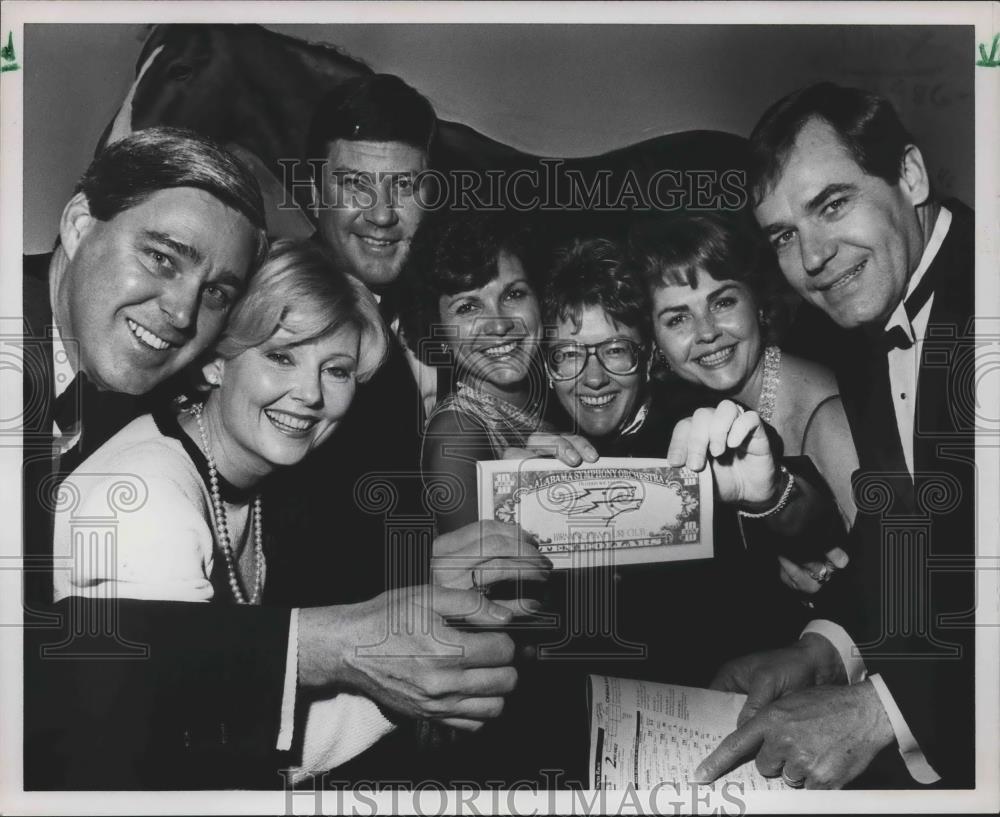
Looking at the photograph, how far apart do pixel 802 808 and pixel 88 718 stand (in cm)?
166

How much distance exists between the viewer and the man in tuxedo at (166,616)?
200 centimetres

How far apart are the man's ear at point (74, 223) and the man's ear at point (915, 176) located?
1.86 m

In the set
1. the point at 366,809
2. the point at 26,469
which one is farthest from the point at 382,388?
the point at 366,809

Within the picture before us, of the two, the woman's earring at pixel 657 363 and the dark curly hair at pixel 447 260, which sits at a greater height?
the dark curly hair at pixel 447 260

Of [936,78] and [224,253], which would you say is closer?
[224,253]

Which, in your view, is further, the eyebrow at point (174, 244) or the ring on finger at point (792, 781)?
the ring on finger at point (792, 781)

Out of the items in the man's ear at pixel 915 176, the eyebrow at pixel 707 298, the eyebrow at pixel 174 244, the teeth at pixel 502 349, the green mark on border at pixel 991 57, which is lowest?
the teeth at pixel 502 349

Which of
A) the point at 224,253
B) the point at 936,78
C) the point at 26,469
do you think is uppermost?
the point at 936,78

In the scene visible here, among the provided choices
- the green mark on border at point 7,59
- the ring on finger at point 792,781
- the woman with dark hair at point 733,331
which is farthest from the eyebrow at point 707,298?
the green mark on border at point 7,59

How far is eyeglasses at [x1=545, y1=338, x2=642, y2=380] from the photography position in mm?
2037

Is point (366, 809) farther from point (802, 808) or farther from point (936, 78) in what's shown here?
point (936, 78)

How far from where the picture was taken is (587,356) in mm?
2041

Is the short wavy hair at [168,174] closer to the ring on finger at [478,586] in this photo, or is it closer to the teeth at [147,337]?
the teeth at [147,337]

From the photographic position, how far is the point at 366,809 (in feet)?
6.89
